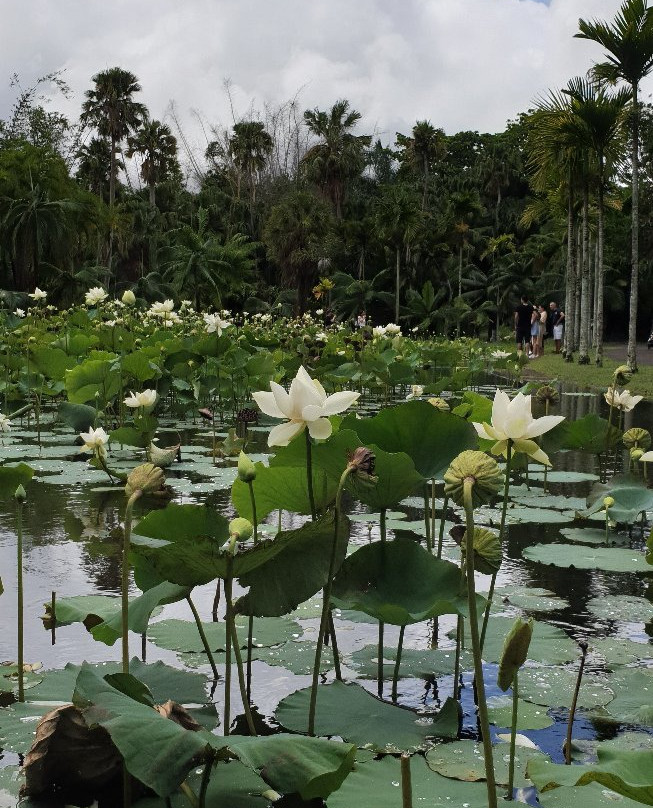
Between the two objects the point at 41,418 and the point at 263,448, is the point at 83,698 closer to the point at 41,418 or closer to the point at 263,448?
the point at 263,448

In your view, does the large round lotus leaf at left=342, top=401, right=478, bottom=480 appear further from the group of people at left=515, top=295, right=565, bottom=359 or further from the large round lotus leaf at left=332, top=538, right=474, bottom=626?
the group of people at left=515, top=295, right=565, bottom=359

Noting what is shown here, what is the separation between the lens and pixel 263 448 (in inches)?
228

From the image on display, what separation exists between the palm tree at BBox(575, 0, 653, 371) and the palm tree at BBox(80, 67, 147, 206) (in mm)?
34325

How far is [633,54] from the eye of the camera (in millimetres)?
15266

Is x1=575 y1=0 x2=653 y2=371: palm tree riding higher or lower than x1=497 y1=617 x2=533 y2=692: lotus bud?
higher

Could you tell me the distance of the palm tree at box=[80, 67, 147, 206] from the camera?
46375 millimetres

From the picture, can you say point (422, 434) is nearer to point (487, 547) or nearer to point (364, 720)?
point (487, 547)

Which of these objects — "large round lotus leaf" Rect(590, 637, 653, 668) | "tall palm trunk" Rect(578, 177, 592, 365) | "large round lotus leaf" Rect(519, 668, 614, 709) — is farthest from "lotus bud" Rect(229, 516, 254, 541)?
"tall palm trunk" Rect(578, 177, 592, 365)

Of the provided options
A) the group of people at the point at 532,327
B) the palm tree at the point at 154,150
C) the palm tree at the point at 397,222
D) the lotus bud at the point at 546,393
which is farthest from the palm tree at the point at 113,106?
the lotus bud at the point at 546,393

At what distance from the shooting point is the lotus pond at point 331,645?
1.24 meters

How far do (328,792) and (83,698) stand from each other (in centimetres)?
33

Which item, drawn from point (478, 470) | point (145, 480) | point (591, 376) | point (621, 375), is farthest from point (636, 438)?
point (591, 376)

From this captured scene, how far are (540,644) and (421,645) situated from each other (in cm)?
28

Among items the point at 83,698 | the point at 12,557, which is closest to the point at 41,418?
the point at 12,557
